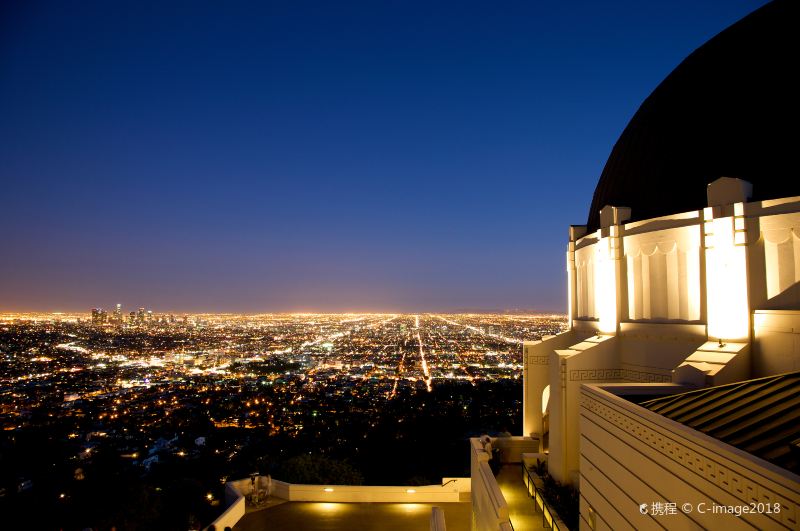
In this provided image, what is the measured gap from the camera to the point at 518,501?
10453 millimetres

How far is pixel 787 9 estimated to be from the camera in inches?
364

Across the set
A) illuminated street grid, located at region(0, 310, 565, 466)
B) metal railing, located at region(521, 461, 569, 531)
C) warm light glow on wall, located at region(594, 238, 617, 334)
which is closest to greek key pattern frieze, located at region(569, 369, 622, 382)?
warm light glow on wall, located at region(594, 238, 617, 334)

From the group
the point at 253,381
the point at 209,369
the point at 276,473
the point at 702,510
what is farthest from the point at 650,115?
the point at 209,369

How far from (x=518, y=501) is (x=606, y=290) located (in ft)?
15.6

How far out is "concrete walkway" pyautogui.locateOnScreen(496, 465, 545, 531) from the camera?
9.30m

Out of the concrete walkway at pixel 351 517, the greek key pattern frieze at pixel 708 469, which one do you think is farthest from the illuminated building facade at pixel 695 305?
the concrete walkway at pixel 351 517

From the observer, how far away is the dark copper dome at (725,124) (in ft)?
26.9

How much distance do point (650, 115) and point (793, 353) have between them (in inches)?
245

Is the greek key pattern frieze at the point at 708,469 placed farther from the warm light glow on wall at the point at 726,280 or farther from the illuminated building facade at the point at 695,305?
the warm light glow on wall at the point at 726,280

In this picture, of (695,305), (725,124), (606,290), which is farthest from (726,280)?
(725,124)

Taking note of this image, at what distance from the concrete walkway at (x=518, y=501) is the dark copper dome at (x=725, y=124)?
6.28 metres

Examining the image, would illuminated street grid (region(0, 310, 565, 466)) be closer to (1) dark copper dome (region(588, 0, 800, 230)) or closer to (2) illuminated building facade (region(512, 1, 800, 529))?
(2) illuminated building facade (region(512, 1, 800, 529))

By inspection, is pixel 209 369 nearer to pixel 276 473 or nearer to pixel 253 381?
pixel 253 381

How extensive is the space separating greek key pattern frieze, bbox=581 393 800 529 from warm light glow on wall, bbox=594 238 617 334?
4767 millimetres
